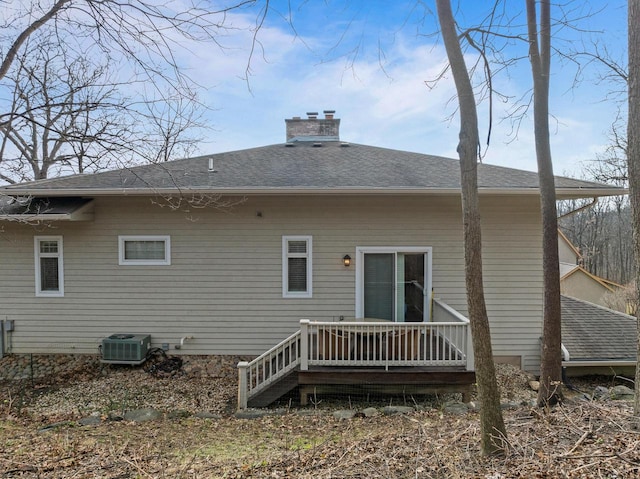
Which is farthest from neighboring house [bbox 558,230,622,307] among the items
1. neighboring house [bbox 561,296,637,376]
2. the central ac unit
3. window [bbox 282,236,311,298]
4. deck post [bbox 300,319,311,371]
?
the central ac unit

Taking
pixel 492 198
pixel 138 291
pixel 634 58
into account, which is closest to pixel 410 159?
pixel 492 198

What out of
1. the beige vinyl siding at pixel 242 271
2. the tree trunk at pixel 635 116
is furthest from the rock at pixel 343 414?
the tree trunk at pixel 635 116

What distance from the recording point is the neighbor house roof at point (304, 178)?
6648mm

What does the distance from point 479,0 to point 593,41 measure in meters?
3.17

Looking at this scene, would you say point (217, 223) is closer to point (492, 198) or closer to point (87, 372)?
point (87, 372)

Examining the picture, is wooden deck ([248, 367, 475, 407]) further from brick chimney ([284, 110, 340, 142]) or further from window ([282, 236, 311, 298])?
brick chimney ([284, 110, 340, 142])

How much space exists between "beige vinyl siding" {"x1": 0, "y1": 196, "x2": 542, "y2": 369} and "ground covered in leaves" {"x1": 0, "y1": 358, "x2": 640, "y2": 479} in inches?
59.5

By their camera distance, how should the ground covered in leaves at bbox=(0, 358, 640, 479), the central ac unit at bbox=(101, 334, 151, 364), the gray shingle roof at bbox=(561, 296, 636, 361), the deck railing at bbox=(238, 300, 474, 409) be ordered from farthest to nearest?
the gray shingle roof at bbox=(561, 296, 636, 361) → the central ac unit at bbox=(101, 334, 151, 364) → the deck railing at bbox=(238, 300, 474, 409) → the ground covered in leaves at bbox=(0, 358, 640, 479)

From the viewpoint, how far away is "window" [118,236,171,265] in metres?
7.33

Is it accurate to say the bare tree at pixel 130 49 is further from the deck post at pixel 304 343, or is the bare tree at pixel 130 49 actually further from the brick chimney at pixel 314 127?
the brick chimney at pixel 314 127

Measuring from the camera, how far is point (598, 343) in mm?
7371

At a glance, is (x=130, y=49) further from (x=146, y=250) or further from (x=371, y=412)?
(x=371, y=412)

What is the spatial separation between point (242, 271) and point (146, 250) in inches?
78.4

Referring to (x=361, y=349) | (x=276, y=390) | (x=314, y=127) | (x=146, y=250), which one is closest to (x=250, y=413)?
(x=276, y=390)
